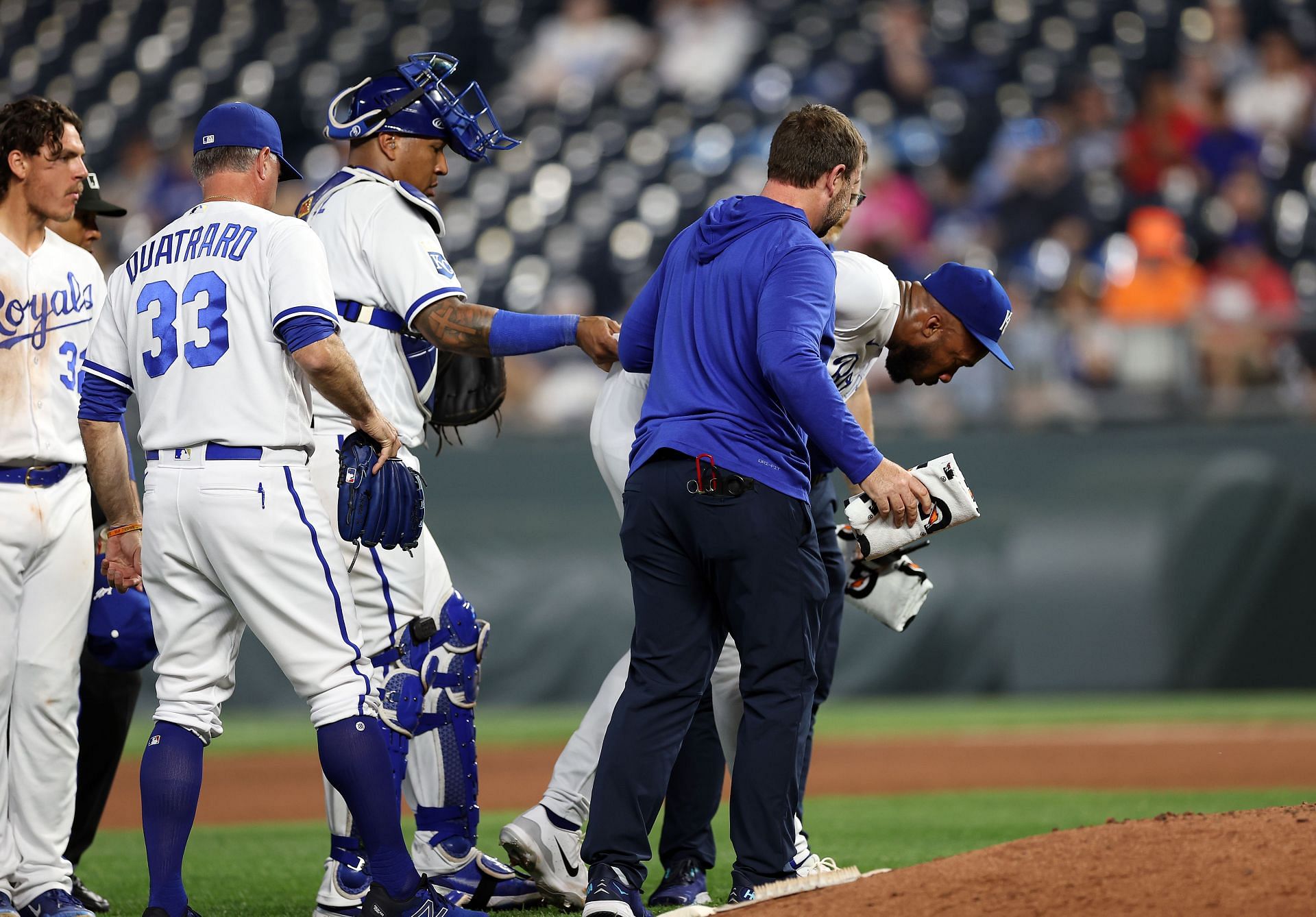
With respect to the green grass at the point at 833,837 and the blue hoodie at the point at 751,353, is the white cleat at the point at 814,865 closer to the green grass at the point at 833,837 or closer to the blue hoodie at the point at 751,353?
the green grass at the point at 833,837

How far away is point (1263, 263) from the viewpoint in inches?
477

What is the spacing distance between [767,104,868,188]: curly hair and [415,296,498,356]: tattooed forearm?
3.18 ft

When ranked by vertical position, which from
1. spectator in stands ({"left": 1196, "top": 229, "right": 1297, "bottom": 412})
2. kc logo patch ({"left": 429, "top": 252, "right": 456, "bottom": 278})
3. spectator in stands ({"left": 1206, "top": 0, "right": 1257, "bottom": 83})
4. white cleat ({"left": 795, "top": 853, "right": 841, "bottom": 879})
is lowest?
white cleat ({"left": 795, "top": 853, "right": 841, "bottom": 879})

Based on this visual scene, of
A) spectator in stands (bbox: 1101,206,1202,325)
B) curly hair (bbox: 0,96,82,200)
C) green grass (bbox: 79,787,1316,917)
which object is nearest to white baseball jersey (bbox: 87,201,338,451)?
curly hair (bbox: 0,96,82,200)

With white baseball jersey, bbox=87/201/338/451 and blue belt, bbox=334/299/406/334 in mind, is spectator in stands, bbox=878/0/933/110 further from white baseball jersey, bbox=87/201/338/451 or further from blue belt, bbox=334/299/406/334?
white baseball jersey, bbox=87/201/338/451

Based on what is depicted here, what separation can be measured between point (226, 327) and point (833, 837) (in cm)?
335

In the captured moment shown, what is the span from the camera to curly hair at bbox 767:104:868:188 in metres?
4.04

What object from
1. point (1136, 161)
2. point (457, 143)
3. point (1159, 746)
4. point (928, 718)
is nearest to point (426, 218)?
point (457, 143)

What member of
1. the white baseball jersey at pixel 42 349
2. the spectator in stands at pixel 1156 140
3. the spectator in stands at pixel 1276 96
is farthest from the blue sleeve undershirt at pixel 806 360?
the spectator in stands at pixel 1276 96

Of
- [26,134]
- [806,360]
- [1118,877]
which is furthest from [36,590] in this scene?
[1118,877]

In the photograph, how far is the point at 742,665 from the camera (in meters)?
3.88

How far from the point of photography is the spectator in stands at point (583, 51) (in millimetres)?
16094

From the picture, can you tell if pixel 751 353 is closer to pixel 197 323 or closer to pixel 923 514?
pixel 923 514

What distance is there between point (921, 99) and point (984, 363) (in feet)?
17.7
